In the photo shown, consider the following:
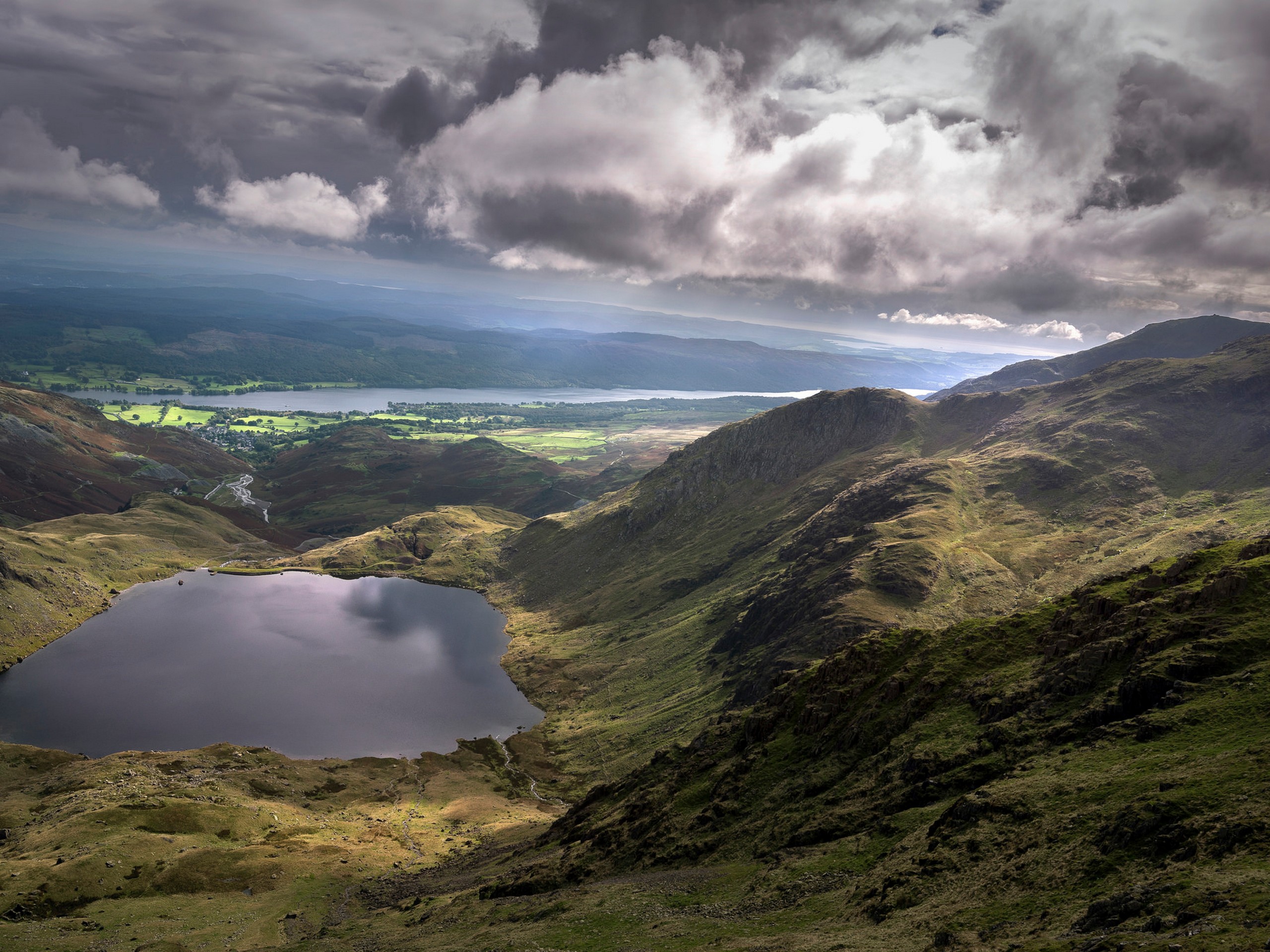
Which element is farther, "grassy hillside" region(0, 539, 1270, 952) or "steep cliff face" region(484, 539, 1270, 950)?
"grassy hillside" region(0, 539, 1270, 952)

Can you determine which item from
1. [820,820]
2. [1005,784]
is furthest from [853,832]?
[1005,784]

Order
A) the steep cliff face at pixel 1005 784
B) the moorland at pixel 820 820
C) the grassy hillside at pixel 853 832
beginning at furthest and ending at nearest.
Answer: the moorland at pixel 820 820 < the grassy hillside at pixel 853 832 < the steep cliff face at pixel 1005 784

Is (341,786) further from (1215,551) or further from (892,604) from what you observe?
(1215,551)

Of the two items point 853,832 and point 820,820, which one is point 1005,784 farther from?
point 820,820

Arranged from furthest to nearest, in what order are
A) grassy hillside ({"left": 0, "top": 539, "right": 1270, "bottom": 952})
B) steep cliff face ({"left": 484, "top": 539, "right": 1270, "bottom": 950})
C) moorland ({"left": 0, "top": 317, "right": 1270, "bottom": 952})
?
moorland ({"left": 0, "top": 317, "right": 1270, "bottom": 952}) < grassy hillside ({"left": 0, "top": 539, "right": 1270, "bottom": 952}) < steep cliff face ({"left": 484, "top": 539, "right": 1270, "bottom": 950})

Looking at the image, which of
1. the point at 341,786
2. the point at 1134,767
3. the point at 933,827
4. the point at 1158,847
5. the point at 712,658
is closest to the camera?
the point at 1158,847

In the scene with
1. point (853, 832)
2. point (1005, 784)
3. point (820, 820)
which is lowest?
Answer: point (820, 820)

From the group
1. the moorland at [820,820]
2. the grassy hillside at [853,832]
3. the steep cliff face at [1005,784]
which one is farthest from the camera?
the moorland at [820,820]

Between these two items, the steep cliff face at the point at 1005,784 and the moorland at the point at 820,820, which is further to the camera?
the moorland at the point at 820,820

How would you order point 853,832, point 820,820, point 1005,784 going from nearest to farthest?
point 1005,784 < point 853,832 < point 820,820

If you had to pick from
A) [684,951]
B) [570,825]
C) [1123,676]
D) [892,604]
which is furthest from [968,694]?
[892,604]

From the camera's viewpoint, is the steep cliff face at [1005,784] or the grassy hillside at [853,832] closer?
the steep cliff face at [1005,784]
